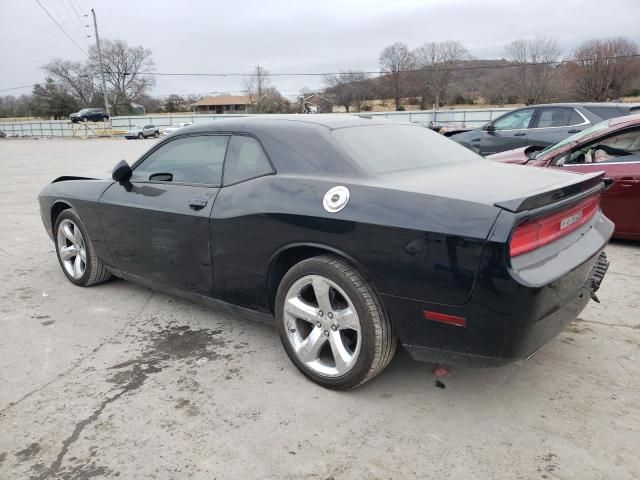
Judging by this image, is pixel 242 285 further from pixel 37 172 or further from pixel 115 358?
pixel 37 172

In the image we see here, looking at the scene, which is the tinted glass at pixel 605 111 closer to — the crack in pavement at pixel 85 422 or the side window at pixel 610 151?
the side window at pixel 610 151

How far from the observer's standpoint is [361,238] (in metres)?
2.42

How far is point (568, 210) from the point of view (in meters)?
2.50

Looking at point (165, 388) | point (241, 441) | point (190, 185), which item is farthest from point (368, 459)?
point (190, 185)

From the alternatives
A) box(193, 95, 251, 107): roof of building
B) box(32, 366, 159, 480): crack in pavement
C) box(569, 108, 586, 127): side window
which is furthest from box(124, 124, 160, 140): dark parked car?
box(193, 95, 251, 107): roof of building

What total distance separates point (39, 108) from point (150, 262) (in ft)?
264

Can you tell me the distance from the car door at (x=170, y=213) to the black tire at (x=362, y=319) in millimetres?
903

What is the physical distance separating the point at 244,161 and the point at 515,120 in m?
8.21

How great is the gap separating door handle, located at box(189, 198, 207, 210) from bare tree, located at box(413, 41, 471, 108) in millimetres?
59229

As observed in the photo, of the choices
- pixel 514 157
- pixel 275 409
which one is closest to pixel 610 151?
pixel 514 157

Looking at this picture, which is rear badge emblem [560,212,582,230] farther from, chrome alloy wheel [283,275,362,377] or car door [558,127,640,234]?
car door [558,127,640,234]

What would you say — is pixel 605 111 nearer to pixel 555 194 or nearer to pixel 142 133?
pixel 555 194

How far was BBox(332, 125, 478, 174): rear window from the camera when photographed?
9.30 ft

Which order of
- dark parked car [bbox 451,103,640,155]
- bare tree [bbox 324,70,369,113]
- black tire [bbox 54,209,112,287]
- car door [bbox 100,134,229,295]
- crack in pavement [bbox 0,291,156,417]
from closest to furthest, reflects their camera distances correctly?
1. crack in pavement [bbox 0,291,156,417]
2. car door [bbox 100,134,229,295]
3. black tire [bbox 54,209,112,287]
4. dark parked car [bbox 451,103,640,155]
5. bare tree [bbox 324,70,369,113]
